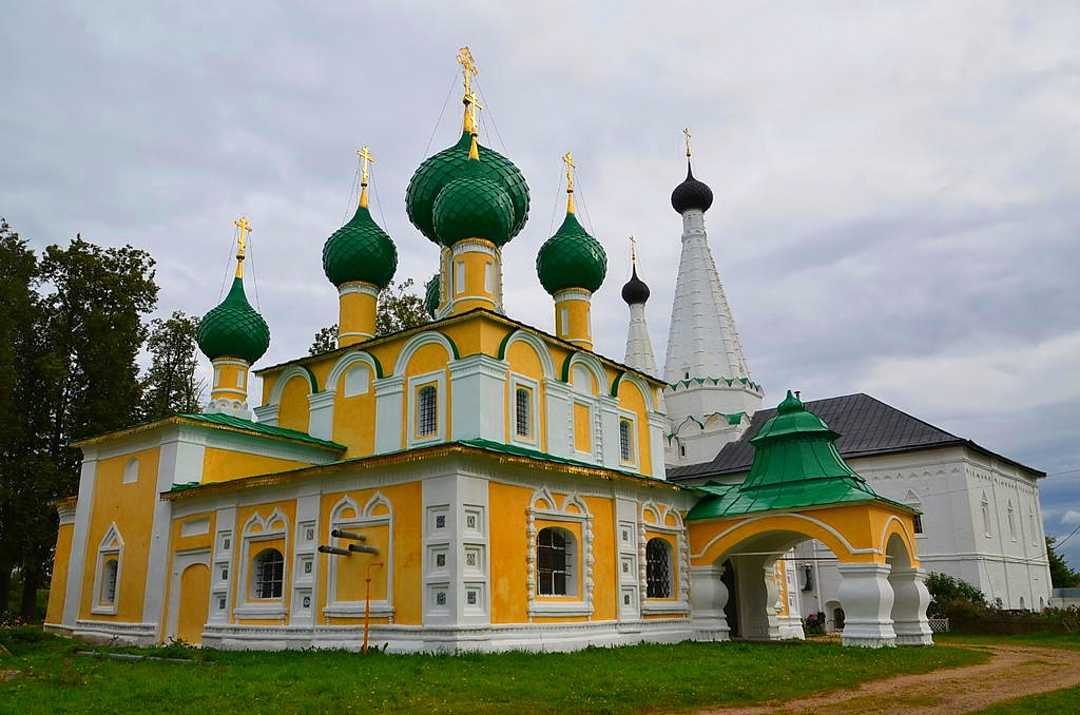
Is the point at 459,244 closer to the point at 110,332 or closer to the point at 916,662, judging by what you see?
the point at 916,662

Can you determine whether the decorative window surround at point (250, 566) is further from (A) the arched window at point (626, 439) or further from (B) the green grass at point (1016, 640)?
(B) the green grass at point (1016, 640)

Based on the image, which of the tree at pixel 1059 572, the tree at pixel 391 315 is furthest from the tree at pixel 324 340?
the tree at pixel 1059 572

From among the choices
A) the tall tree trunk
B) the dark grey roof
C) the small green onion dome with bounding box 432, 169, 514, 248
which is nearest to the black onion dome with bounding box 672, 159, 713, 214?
the dark grey roof

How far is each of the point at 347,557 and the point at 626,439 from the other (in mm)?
6786

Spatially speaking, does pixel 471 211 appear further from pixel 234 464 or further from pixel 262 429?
pixel 234 464

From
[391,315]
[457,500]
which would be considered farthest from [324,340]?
[457,500]

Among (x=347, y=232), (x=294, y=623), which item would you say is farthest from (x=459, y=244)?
(x=294, y=623)

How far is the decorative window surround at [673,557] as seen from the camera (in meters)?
14.5

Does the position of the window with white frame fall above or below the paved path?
above

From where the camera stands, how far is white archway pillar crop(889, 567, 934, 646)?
46.4ft

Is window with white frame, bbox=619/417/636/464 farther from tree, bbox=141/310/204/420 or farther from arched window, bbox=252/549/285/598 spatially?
tree, bbox=141/310/204/420

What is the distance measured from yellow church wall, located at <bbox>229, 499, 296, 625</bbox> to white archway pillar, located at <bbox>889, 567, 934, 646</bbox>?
9737 mm

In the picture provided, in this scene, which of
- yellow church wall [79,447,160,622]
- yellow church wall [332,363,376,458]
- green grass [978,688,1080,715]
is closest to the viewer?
green grass [978,688,1080,715]

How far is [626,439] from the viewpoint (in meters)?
17.3
